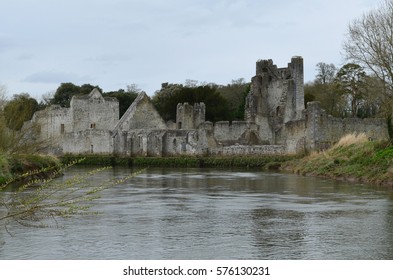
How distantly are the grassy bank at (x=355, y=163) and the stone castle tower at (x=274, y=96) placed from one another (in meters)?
21.9

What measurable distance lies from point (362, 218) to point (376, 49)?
20636mm

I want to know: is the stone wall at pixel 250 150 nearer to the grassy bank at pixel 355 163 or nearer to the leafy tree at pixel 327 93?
the grassy bank at pixel 355 163

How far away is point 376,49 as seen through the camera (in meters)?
35.4

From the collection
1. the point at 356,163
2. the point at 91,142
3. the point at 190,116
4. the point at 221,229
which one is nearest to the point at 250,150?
the point at 190,116

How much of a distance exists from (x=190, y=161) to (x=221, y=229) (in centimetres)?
3509

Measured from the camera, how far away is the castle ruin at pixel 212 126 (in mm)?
49875

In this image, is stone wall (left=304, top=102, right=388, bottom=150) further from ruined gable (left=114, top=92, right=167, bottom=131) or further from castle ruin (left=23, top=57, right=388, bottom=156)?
ruined gable (left=114, top=92, right=167, bottom=131)

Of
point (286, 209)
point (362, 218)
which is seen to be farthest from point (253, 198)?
point (362, 218)

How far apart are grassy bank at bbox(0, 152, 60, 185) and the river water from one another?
155 inches

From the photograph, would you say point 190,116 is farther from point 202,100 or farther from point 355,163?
point 355,163

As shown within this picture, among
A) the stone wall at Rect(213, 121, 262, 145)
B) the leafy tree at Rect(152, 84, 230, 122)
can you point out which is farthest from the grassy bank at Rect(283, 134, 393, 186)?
the leafy tree at Rect(152, 84, 230, 122)

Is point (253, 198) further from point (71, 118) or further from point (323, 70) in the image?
point (323, 70)
